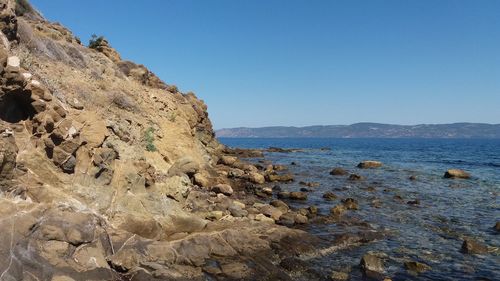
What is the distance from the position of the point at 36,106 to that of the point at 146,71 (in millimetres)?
29353

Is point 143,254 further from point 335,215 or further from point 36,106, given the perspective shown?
point 335,215

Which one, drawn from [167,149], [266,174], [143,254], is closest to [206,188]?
[167,149]

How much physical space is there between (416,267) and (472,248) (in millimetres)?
4599

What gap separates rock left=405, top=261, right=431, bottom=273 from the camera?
16.9 m

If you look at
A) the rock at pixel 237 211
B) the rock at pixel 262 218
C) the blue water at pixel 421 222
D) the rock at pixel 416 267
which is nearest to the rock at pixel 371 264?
the blue water at pixel 421 222

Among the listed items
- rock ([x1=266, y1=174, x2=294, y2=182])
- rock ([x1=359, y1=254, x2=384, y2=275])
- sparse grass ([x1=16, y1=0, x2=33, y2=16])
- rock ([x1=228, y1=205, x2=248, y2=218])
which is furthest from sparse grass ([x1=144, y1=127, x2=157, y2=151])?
sparse grass ([x1=16, y1=0, x2=33, y2=16])

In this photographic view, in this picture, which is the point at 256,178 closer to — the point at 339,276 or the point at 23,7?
the point at 339,276

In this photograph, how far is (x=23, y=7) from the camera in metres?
38.0

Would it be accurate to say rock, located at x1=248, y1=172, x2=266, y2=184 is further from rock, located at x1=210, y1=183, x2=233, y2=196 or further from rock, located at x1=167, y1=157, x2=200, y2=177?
rock, located at x1=167, y1=157, x2=200, y2=177

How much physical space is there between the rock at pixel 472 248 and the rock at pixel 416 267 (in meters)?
3.56

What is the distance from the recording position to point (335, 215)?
2638 centimetres

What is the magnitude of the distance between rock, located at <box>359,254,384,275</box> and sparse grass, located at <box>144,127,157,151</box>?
55.8 feet

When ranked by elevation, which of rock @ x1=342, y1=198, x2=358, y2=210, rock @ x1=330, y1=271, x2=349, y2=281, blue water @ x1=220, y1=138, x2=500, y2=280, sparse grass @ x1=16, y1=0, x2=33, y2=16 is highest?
sparse grass @ x1=16, y1=0, x2=33, y2=16

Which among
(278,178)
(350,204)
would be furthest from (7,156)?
(278,178)
